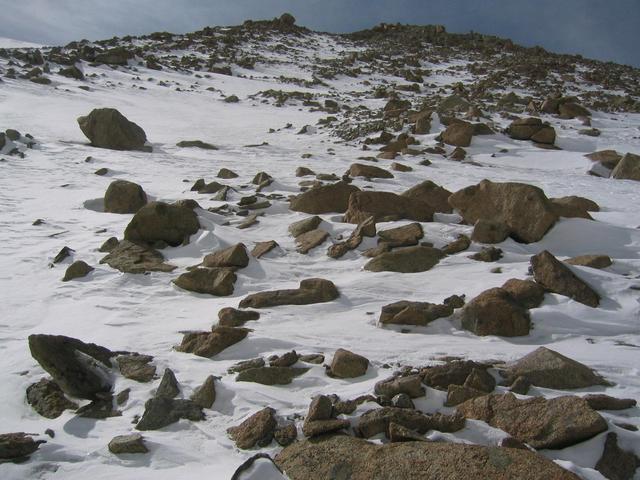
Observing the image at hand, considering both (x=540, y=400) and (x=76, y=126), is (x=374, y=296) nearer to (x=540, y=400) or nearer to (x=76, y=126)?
(x=540, y=400)

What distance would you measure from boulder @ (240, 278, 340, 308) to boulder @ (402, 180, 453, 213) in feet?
10.3

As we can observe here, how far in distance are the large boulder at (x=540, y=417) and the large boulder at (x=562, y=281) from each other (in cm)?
216

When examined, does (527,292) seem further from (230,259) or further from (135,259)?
(135,259)

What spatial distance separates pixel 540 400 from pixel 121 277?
5137 mm

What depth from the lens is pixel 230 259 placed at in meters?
6.41

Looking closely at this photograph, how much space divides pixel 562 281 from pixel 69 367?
4.69 m

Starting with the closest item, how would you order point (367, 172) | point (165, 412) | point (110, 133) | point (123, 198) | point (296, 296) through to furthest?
1. point (165, 412)
2. point (296, 296)
3. point (123, 198)
4. point (367, 172)
5. point (110, 133)

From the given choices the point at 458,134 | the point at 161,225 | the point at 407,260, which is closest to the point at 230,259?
the point at 161,225

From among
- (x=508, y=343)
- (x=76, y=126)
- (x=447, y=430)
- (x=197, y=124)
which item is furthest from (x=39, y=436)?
(x=197, y=124)

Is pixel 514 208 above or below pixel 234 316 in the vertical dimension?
above

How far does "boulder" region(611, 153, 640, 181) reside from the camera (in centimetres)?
1081

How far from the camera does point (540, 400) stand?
3.05 m

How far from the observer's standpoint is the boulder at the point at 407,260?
600 cm

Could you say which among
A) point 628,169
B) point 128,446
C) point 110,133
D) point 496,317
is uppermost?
point 628,169
